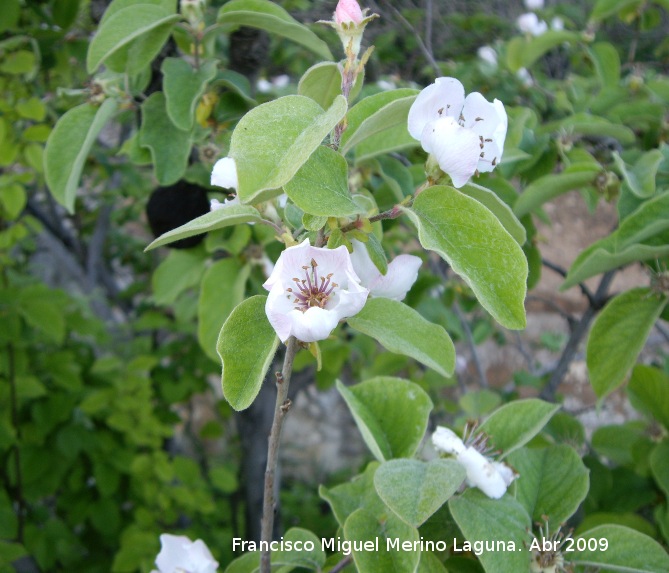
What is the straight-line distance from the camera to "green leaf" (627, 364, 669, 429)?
1.14 metres

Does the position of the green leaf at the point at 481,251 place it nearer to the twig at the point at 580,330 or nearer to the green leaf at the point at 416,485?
the green leaf at the point at 416,485

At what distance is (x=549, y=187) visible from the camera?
1.02m

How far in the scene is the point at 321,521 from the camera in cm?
254

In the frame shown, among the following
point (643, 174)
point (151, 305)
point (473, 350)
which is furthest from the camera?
point (151, 305)

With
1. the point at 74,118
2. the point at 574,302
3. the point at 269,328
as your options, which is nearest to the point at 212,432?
the point at 74,118

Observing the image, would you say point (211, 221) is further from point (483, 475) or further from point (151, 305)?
point (151, 305)

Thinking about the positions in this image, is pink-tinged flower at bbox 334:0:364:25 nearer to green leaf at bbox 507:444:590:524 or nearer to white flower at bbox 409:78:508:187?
white flower at bbox 409:78:508:187

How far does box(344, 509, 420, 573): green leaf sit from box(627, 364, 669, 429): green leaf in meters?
0.62

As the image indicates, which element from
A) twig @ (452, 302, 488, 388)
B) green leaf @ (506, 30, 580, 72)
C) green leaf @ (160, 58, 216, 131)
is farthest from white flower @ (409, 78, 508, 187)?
twig @ (452, 302, 488, 388)

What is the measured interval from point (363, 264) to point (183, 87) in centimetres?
50

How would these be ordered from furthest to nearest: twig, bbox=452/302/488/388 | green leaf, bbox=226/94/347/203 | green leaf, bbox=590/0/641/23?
twig, bbox=452/302/488/388
green leaf, bbox=590/0/641/23
green leaf, bbox=226/94/347/203

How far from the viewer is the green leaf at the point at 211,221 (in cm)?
59

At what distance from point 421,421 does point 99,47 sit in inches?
26.1

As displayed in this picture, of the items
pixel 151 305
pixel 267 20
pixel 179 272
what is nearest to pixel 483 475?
pixel 267 20
